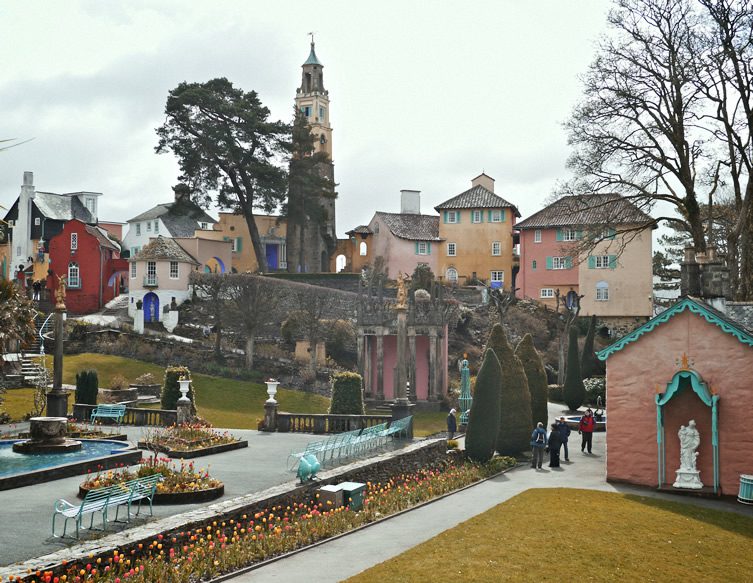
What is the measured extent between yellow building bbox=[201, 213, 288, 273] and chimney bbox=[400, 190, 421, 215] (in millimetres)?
11705

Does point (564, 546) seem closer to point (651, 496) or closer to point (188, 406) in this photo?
point (651, 496)

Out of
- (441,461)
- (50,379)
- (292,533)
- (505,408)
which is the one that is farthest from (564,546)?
(50,379)

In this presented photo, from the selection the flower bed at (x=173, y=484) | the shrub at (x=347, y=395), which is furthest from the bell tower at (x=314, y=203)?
the flower bed at (x=173, y=484)

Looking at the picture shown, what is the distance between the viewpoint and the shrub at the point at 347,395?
32938 mm

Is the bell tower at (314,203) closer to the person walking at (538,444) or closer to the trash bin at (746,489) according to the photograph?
the person walking at (538,444)

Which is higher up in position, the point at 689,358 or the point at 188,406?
the point at 689,358

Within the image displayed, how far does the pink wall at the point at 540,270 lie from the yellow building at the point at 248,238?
68.0 feet

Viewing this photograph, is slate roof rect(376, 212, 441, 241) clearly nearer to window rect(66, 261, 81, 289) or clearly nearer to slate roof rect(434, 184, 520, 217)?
slate roof rect(434, 184, 520, 217)

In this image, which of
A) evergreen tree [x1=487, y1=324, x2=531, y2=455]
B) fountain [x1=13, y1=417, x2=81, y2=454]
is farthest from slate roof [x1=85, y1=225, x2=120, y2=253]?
evergreen tree [x1=487, y1=324, x2=531, y2=455]

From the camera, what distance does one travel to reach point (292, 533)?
15.8 metres

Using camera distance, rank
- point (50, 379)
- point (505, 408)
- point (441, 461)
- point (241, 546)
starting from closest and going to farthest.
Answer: point (241, 546)
point (441, 461)
point (505, 408)
point (50, 379)

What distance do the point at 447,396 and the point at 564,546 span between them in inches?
1081

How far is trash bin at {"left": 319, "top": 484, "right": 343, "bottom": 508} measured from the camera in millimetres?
18312

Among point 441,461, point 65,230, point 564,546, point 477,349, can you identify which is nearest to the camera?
point 564,546
